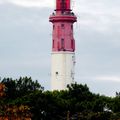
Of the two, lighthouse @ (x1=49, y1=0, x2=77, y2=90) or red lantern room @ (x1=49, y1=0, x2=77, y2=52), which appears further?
red lantern room @ (x1=49, y1=0, x2=77, y2=52)

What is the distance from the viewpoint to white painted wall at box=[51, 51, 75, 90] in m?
116

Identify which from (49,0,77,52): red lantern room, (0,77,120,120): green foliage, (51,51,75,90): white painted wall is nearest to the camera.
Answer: (0,77,120,120): green foliage

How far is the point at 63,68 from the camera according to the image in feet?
382

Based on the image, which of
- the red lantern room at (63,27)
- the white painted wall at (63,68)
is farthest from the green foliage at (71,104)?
the red lantern room at (63,27)

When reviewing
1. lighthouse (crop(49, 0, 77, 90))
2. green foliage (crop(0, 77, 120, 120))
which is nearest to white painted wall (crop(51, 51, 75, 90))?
lighthouse (crop(49, 0, 77, 90))

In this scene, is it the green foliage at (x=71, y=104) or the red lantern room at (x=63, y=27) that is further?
the red lantern room at (x=63, y=27)

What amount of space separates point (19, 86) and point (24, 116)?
5287 cm

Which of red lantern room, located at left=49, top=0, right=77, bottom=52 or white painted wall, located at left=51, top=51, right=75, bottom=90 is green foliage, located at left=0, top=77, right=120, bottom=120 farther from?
red lantern room, located at left=49, top=0, right=77, bottom=52

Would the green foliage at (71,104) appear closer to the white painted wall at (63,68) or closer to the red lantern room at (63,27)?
the white painted wall at (63,68)

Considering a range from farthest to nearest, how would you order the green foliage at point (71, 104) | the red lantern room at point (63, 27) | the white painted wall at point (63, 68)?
1. the red lantern room at point (63, 27)
2. the white painted wall at point (63, 68)
3. the green foliage at point (71, 104)

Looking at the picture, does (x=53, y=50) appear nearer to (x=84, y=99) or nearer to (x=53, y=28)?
(x=53, y=28)

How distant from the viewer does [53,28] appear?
391 ft

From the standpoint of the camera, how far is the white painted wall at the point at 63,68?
116m

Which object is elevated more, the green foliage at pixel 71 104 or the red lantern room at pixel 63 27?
the red lantern room at pixel 63 27
